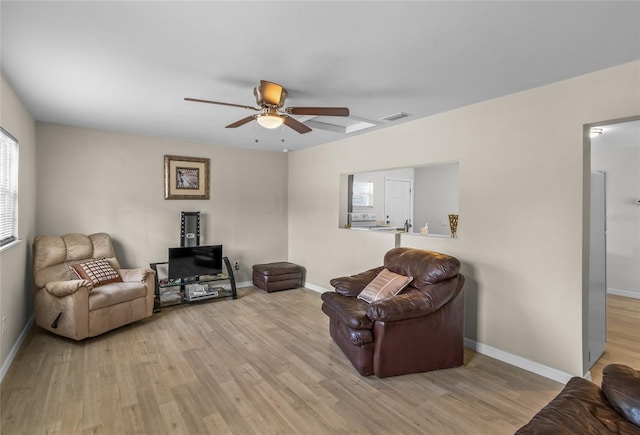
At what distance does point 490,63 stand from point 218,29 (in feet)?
6.33

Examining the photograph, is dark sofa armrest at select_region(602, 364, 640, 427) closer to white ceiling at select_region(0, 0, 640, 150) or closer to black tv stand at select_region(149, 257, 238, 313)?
white ceiling at select_region(0, 0, 640, 150)

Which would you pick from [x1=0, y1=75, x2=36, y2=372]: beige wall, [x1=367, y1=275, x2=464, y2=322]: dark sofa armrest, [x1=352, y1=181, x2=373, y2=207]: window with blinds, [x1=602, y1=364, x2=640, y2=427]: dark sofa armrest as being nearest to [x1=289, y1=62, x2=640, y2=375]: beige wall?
[x1=367, y1=275, x2=464, y2=322]: dark sofa armrest

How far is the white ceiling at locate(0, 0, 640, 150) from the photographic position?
5.92 ft

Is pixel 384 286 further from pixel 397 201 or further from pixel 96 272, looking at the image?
pixel 397 201

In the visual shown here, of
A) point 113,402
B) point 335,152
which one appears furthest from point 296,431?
point 335,152

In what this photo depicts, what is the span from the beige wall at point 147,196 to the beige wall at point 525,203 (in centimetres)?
303

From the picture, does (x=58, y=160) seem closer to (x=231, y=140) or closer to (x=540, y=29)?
(x=231, y=140)

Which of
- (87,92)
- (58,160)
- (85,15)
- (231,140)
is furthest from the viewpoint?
(231,140)

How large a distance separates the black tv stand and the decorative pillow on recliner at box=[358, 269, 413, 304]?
261 cm

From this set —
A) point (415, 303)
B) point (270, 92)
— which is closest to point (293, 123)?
point (270, 92)

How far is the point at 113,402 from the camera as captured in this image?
2.44 meters

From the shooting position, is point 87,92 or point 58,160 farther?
point 58,160

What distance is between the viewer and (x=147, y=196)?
16.5ft

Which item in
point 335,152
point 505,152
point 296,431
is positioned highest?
point 335,152
